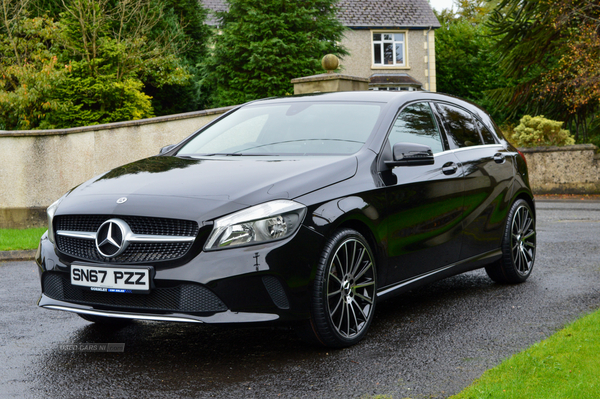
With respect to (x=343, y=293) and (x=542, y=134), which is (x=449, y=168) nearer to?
(x=343, y=293)

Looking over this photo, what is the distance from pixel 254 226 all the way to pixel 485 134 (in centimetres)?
325

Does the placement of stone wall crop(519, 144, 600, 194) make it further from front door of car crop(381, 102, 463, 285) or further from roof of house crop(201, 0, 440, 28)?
roof of house crop(201, 0, 440, 28)

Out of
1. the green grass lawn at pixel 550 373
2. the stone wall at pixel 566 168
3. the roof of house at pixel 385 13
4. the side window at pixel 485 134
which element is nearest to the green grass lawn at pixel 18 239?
the side window at pixel 485 134

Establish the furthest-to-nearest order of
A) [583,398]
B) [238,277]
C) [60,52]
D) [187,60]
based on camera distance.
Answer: [187,60] < [60,52] < [238,277] < [583,398]

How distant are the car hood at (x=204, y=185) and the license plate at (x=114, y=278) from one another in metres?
0.33

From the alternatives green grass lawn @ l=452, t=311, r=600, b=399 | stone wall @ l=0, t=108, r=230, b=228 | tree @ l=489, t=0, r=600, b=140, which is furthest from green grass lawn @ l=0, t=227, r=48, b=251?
tree @ l=489, t=0, r=600, b=140

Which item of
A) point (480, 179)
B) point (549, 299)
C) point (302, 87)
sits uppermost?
point (302, 87)

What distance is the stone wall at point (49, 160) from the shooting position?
496 inches

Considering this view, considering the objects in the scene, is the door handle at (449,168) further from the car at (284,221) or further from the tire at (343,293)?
the tire at (343,293)

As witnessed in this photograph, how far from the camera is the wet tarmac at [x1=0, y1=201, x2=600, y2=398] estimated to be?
3.69 metres

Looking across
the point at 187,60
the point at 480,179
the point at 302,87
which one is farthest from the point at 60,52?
the point at 480,179

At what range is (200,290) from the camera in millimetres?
3846

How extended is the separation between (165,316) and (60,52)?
1618 centimetres

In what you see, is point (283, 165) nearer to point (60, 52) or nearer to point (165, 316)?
point (165, 316)
